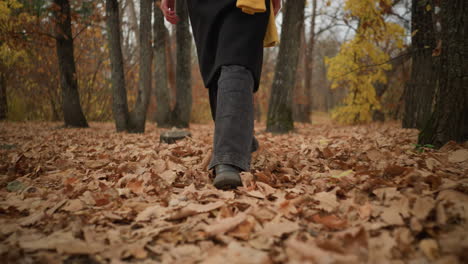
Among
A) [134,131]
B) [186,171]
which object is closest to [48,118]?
[134,131]

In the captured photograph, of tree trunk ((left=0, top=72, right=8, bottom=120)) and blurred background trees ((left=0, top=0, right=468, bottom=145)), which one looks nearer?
blurred background trees ((left=0, top=0, right=468, bottom=145))

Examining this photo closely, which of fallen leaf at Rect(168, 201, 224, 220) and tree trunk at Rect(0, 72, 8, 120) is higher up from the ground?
tree trunk at Rect(0, 72, 8, 120)

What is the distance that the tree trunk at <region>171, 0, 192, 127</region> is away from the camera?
23.8 ft

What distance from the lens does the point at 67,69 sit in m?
6.93

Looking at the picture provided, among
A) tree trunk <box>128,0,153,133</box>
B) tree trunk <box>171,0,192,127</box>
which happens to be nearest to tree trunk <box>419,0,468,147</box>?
tree trunk <box>128,0,153,133</box>

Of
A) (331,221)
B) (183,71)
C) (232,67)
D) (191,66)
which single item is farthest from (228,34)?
(191,66)

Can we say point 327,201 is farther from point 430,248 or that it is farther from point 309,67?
point 309,67

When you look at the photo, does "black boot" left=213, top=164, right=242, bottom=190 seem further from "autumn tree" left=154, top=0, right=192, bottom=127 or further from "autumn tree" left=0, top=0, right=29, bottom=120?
"autumn tree" left=0, top=0, right=29, bottom=120

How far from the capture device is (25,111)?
9938mm

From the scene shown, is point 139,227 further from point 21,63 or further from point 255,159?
point 21,63

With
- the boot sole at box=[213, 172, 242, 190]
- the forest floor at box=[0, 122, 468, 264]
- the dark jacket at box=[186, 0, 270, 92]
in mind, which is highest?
the dark jacket at box=[186, 0, 270, 92]

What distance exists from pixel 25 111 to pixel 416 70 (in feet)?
40.7

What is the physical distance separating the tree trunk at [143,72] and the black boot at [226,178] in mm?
4841

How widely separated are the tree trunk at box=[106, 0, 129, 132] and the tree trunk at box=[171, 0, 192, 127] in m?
1.79
